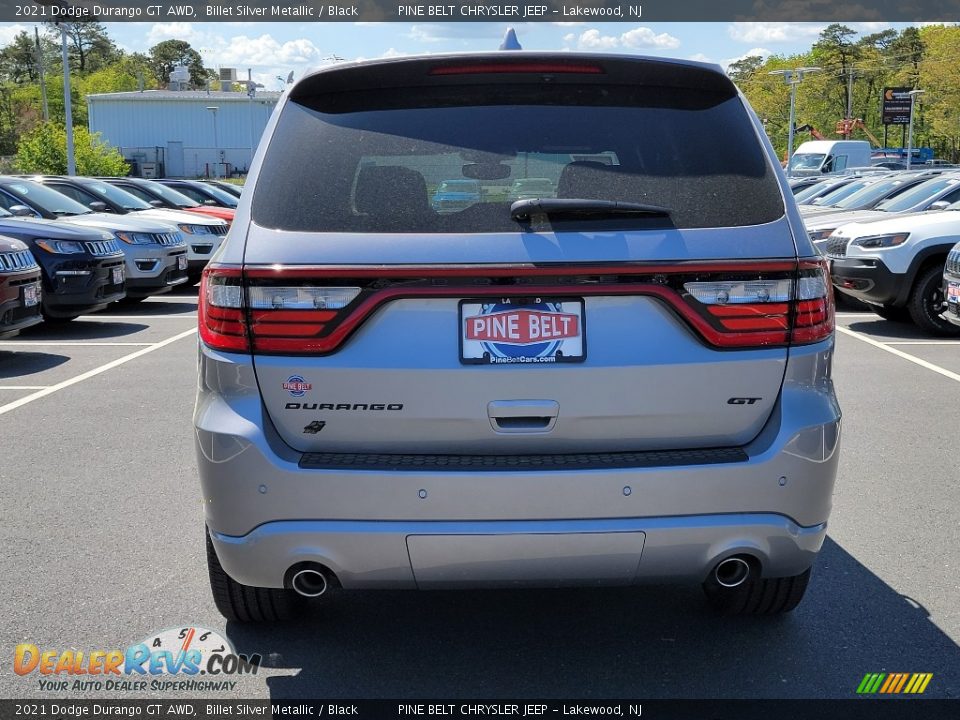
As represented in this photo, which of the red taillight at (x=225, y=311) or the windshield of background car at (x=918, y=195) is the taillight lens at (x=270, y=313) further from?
the windshield of background car at (x=918, y=195)

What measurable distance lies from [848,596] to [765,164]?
1.77 m

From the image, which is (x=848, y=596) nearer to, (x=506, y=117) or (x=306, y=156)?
(x=506, y=117)

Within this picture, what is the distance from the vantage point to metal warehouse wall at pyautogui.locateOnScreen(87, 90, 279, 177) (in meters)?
80.9

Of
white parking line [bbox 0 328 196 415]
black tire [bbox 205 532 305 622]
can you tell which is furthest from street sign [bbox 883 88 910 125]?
black tire [bbox 205 532 305 622]

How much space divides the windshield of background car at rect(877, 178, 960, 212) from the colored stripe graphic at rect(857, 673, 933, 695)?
12.7 metres

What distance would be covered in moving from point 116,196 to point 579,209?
15572 mm

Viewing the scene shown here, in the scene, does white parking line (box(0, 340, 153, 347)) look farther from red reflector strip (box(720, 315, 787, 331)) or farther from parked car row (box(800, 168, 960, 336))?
red reflector strip (box(720, 315, 787, 331))

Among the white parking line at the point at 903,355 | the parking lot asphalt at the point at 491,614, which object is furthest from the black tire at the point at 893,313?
the parking lot asphalt at the point at 491,614

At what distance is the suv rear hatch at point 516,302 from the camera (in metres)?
3.06

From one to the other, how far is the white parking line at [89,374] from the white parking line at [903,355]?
0.58 feet

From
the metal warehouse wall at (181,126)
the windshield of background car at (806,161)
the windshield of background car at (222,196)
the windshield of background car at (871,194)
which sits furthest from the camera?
the metal warehouse wall at (181,126)

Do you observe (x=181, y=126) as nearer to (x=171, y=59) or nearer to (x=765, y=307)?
(x=171, y=59)

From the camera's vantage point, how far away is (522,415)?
3.08 m

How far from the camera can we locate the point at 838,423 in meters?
3.29
